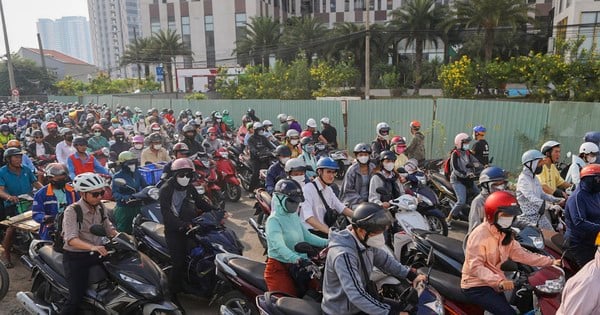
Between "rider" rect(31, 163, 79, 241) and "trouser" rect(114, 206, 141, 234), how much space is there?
107 centimetres

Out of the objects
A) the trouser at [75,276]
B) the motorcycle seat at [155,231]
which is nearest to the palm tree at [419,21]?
the motorcycle seat at [155,231]

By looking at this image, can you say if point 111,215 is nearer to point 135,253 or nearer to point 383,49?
point 135,253

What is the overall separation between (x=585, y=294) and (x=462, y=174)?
5.69m

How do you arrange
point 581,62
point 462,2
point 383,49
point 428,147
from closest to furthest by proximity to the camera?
point 428,147
point 581,62
point 462,2
point 383,49

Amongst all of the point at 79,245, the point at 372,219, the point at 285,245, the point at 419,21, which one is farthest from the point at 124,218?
the point at 419,21

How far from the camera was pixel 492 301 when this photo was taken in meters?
3.82

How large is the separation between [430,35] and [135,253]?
37426 millimetres

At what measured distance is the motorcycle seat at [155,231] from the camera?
573 centimetres

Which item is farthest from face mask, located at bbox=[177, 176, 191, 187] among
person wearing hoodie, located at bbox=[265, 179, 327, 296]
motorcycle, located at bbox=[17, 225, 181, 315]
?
person wearing hoodie, located at bbox=[265, 179, 327, 296]

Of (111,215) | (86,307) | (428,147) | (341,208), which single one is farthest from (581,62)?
(86,307)

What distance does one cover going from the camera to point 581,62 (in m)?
15.1

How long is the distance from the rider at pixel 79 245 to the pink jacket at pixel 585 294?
3.99m

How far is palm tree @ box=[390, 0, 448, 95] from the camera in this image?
36.7 m

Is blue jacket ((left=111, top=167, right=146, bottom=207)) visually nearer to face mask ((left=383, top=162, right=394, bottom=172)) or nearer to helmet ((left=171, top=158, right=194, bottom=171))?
helmet ((left=171, top=158, right=194, bottom=171))
